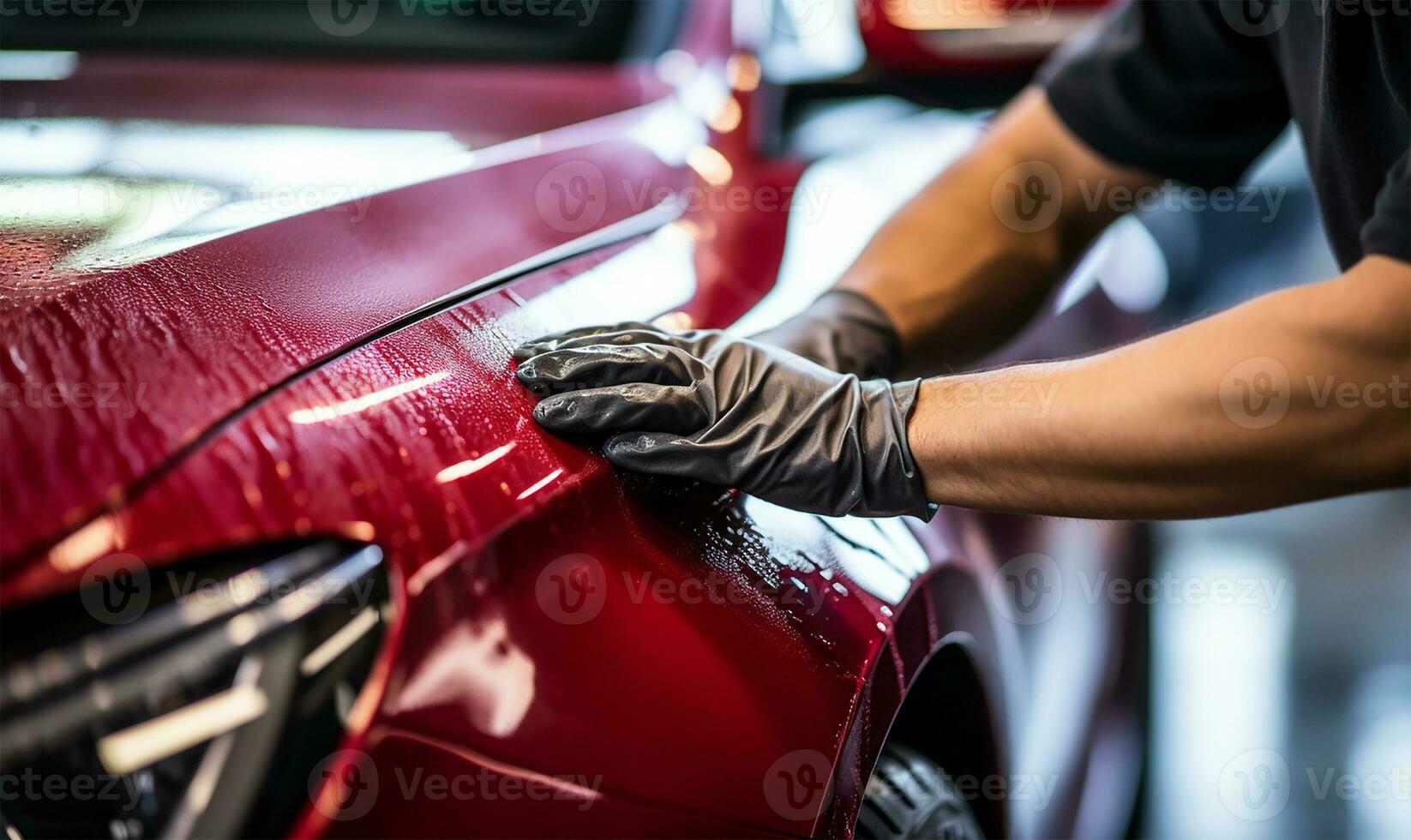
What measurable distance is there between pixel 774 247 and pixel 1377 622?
5.86ft

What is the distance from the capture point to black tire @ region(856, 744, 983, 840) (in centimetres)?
104

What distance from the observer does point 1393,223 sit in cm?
99

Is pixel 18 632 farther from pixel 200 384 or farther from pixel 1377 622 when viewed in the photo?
pixel 1377 622

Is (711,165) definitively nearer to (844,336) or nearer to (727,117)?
(727,117)

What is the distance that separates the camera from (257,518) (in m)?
0.71

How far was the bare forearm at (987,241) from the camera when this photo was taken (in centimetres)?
154

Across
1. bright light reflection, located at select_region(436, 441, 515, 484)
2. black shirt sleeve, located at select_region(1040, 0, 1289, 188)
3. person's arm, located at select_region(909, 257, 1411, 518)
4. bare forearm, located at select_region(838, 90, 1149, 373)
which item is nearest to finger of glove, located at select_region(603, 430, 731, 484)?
bright light reflection, located at select_region(436, 441, 515, 484)

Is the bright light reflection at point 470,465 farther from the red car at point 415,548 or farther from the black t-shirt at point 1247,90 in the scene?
the black t-shirt at point 1247,90

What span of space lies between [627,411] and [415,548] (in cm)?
25

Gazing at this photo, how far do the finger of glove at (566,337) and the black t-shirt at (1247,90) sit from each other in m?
0.79

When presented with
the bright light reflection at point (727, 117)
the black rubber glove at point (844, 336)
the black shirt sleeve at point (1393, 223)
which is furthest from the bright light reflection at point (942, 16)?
the black shirt sleeve at point (1393, 223)

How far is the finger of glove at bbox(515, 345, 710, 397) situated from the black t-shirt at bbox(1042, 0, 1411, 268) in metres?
0.77

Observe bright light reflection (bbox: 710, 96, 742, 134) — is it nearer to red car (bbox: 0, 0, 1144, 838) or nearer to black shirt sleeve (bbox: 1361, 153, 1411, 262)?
red car (bbox: 0, 0, 1144, 838)

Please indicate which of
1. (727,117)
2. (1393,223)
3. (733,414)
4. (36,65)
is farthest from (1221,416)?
(36,65)
